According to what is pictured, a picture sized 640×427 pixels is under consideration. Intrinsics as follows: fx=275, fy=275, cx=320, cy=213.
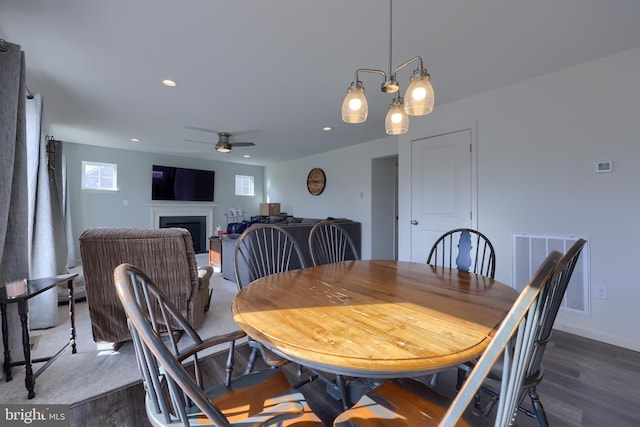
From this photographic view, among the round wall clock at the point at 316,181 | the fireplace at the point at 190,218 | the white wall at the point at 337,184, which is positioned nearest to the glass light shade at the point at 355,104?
the white wall at the point at 337,184

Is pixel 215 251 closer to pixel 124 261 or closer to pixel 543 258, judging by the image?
pixel 124 261

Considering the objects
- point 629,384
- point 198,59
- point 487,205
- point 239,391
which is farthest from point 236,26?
point 629,384

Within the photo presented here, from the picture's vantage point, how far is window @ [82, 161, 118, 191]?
549 cm

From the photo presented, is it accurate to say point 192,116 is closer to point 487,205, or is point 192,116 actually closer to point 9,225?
point 9,225

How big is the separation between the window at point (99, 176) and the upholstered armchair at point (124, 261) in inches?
186

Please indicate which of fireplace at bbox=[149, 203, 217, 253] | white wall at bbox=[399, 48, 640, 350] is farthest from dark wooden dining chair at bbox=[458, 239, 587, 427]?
fireplace at bbox=[149, 203, 217, 253]

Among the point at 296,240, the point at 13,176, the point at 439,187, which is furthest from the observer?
the point at 296,240

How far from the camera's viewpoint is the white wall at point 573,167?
7.29ft

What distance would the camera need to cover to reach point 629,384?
1.72 metres

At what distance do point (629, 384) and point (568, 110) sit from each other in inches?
85.7

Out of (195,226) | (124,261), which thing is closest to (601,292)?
(124,261)

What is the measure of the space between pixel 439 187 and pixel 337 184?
2.76 m

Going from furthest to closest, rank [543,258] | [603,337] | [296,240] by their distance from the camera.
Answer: [296,240]
[543,258]
[603,337]

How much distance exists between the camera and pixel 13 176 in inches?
69.7
